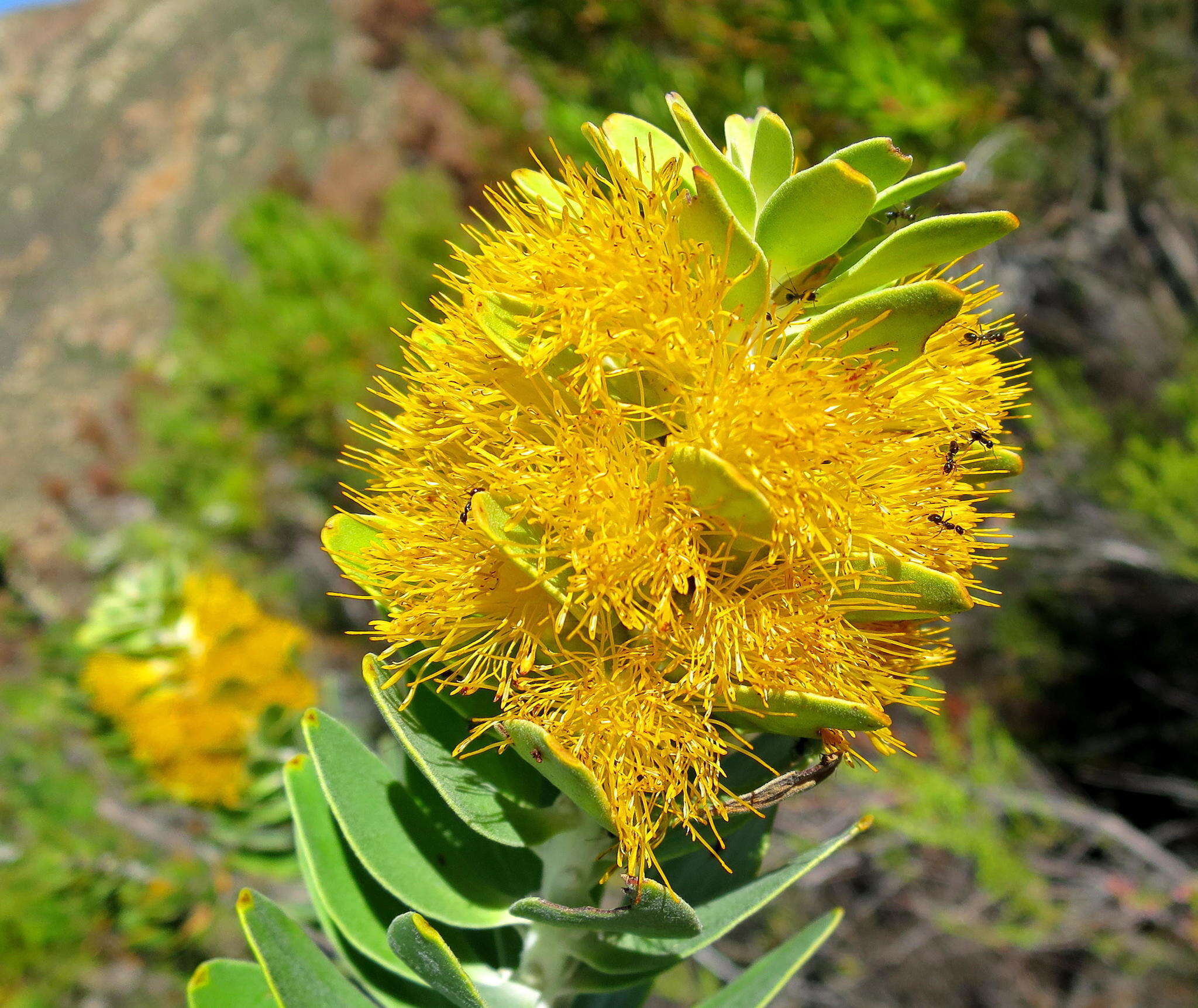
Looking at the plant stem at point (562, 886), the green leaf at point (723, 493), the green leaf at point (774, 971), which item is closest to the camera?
the green leaf at point (723, 493)

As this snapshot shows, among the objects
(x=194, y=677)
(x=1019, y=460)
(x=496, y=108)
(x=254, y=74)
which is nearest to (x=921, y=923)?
(x=194, y=677)

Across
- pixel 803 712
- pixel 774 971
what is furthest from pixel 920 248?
pixel 774 971

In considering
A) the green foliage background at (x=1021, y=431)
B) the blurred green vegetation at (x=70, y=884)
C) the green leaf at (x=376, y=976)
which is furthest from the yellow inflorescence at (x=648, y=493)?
the blurred green vegetation at (x=70, y=884)

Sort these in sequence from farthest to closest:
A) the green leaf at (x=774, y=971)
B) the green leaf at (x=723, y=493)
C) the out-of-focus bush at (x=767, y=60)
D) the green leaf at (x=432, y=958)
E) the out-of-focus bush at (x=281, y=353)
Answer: the out-of-focus bush at (x=281, y=353) < the out-of-focus bush at (x=767, y=60) < the green leaf at (x=774, y=971) < the green leaf at (x=432, y=958) < the green leaf at (x=723, y=493)

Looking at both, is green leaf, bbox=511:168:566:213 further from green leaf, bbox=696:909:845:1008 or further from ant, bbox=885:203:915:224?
green leaf, bbox=696:909:845:1008

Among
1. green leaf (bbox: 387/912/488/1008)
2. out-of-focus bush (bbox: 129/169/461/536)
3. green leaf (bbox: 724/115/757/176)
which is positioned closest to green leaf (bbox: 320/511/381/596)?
green leaf (bbox: 387/912/488/1008)

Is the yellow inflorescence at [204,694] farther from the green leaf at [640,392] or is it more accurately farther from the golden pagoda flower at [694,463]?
the green leaf at [640,392]
